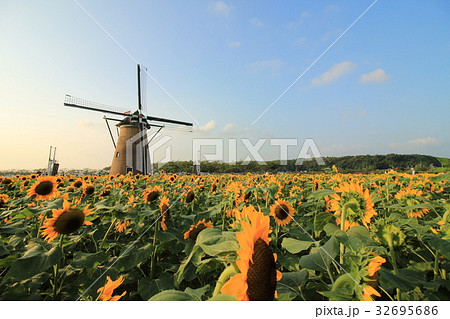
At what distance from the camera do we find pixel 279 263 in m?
2.27

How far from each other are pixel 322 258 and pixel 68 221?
6.55ft

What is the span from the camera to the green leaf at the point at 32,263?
1.43 m

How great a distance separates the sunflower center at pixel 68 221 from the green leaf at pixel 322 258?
6.11 ft

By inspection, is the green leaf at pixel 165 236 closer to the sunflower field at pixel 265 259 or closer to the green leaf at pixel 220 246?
the sunflower field at pixel 265 259

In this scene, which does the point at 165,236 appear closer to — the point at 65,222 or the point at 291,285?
the point at 65,222

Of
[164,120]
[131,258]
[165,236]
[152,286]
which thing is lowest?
[152,286]

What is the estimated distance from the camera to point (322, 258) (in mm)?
1259

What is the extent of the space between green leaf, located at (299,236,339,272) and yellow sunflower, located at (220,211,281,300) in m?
0.61

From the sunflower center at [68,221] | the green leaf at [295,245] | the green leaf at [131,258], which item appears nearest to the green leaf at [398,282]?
the green leaf at [295,245]

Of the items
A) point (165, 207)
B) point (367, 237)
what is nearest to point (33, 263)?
point (165, 207)

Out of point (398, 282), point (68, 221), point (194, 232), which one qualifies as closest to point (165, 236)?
point (194, 232)

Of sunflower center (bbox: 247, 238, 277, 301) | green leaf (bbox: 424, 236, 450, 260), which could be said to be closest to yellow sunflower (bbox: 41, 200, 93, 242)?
sunflower center (bbox: 247, 238, 277, 301)

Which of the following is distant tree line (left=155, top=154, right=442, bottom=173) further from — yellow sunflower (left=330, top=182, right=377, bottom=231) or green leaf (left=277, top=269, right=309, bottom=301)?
green leaf (left=277, top=269, right=309, bottom=301)

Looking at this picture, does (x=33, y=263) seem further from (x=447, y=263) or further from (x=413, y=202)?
(x=413, y=202)
